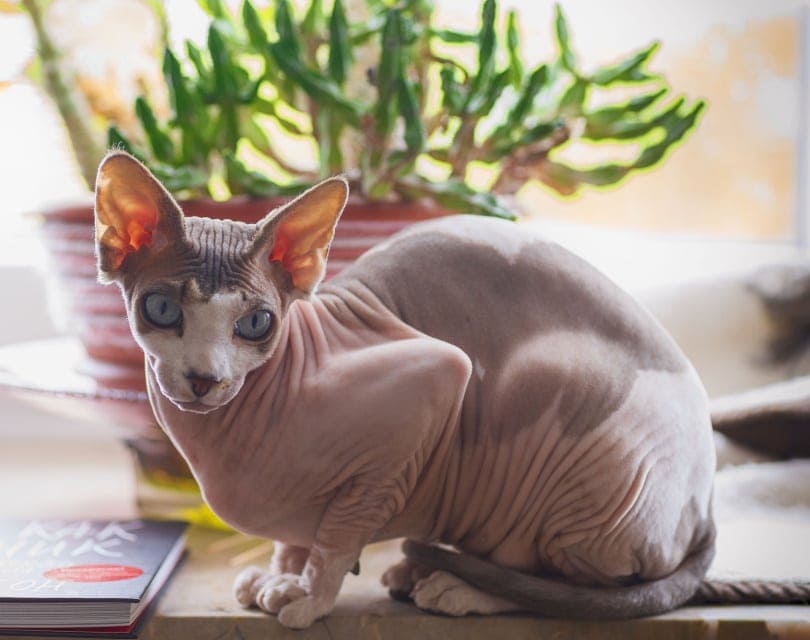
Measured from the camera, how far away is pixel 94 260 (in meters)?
0.90

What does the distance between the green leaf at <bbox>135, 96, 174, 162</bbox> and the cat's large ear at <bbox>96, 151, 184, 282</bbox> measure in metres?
0.26

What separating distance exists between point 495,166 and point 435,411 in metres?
0.37

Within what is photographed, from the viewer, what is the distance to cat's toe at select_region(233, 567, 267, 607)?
75cm

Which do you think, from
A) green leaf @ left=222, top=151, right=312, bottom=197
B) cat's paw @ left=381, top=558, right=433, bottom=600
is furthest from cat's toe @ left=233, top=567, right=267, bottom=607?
green leaf @ left=222, top=151, right=312, bottom=197

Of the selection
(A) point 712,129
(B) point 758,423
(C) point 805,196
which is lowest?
(B) point 758,423

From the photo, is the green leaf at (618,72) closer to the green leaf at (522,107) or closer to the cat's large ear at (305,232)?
the green leaf at (522,107)

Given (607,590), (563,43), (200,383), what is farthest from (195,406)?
(563,43)

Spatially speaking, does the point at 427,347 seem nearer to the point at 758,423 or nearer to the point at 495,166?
the point at 495,166

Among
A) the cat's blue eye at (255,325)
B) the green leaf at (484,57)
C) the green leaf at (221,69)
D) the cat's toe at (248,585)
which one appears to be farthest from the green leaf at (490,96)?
the cat's toe at (248,585)

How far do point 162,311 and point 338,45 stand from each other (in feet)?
1.11

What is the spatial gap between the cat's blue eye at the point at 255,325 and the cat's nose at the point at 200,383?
38mm

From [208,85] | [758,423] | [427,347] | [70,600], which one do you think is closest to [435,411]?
[427,347]

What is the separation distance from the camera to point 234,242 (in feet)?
2.07

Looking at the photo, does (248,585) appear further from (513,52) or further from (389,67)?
(513,52)
